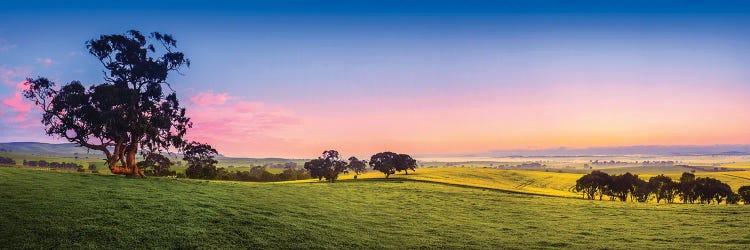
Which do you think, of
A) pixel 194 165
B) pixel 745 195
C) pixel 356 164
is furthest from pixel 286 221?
pixel 356 164

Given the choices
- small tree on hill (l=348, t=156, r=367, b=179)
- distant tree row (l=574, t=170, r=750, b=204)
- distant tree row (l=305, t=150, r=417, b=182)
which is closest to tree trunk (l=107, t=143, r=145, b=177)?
distant tree row (l=305, t=150, r=417, b=182)

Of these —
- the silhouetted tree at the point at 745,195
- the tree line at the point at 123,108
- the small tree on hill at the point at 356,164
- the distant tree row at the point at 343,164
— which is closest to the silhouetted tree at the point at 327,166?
the distant tree row at the point at 343,164

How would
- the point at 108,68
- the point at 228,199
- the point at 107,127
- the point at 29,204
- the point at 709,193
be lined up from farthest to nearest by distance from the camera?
1. the point at 709,193
2. the point at 108,68
3. the point at 107,127
4. the point at 228,199
5. the point at 29,204

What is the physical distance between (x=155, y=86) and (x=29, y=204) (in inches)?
1074

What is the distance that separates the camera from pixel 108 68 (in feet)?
160

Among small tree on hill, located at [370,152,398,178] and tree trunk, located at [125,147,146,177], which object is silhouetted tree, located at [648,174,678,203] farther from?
tree trunk, located at [125,147,146,177]

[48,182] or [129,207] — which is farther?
[48,182]

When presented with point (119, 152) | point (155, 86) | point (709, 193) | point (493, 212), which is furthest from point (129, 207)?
point (709, 193)

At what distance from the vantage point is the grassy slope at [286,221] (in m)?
22.6

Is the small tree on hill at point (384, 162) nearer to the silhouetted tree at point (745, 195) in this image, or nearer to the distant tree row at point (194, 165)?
the distant tree row at point (194, 165)

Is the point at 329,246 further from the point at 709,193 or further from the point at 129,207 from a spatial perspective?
the point at 709,193

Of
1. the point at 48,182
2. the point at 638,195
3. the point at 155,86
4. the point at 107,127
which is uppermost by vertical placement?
the point at 155,86

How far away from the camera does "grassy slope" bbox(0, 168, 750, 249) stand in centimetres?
2262

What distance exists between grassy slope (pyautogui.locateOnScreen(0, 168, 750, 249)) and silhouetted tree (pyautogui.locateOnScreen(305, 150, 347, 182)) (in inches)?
2169
